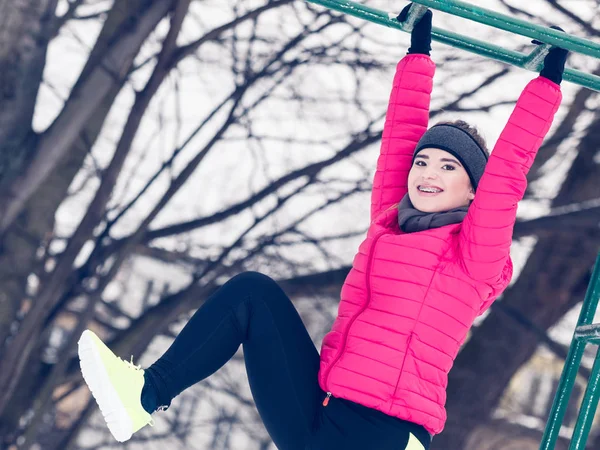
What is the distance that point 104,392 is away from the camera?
1559 millimetres

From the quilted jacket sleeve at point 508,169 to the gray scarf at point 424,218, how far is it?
0.33 ft

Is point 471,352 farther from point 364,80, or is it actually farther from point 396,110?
point 396,110

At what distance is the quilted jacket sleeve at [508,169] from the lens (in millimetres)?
1612

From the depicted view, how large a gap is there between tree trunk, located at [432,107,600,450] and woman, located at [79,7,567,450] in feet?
8.52

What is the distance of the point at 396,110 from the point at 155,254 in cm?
279

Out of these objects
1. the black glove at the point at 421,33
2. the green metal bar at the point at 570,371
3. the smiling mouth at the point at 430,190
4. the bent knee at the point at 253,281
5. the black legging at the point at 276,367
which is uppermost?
Result: the black glove at the point at 421,33

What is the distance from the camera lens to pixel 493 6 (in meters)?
4.11

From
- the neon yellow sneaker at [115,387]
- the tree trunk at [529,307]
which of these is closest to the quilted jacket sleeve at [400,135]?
the neon yellow sneaker at [115,387]

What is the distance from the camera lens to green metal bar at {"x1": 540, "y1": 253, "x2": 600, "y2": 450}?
1.91 meters

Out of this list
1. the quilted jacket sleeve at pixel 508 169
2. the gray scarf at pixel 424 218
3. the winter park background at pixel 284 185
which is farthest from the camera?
the winter park background at pixel 284 185

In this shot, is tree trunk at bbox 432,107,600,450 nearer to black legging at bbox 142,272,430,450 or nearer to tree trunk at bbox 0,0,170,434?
tree trunk at bbox 0,0,170,434

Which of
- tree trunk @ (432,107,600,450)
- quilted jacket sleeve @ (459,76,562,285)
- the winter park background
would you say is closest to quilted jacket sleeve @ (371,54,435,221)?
quilted jacket sleeve @ (459,76,562,285)

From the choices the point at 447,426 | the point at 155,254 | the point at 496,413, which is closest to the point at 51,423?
the point at 155,254

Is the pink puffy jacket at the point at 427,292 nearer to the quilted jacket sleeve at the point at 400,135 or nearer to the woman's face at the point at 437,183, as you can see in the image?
the woman's face at the point at 437,183
